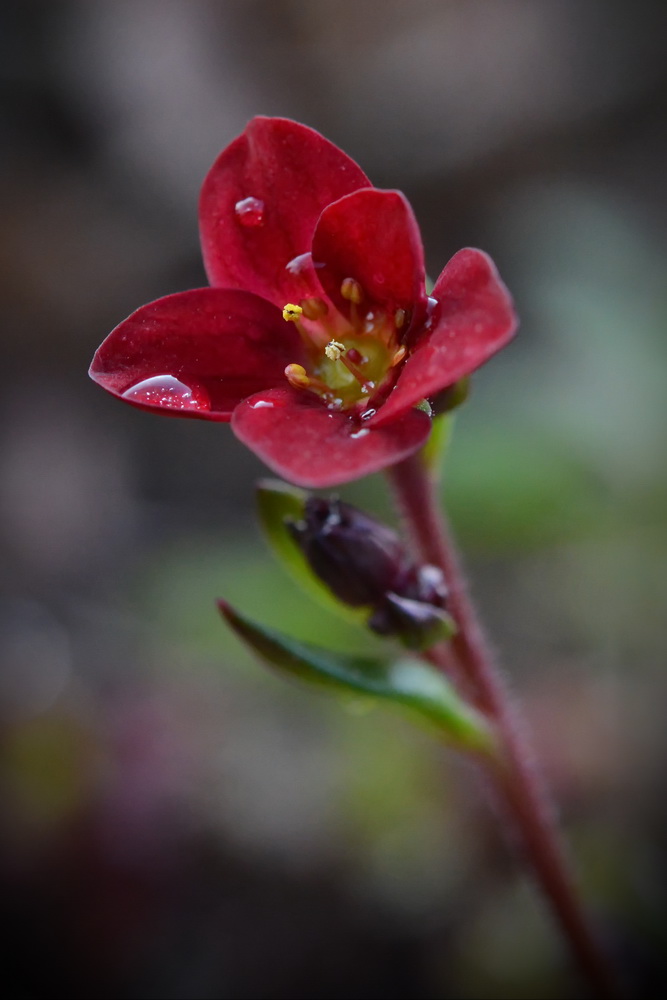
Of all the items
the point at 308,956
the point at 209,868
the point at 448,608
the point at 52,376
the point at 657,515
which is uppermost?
the point at 448,608

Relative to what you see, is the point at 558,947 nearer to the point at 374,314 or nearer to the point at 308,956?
the point at 308,956

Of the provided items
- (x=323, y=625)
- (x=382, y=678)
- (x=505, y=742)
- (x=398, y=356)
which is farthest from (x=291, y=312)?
(x=323, y=625)

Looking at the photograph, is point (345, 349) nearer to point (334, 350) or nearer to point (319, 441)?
point (334, 350)

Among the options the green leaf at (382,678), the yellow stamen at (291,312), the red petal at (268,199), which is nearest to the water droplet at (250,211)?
the red petal at (268,199)

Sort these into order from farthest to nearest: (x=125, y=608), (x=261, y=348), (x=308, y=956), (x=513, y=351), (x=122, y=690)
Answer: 1. (x=513, y=351)
2. (x=125, y=608)
3. (x=122, y=690)
4. (x=308, y=956)
5. (x=261, y=348)

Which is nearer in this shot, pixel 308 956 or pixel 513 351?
pixel 308 956

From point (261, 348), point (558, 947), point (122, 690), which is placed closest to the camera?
point (261, 348)

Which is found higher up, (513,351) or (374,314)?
(374,314)

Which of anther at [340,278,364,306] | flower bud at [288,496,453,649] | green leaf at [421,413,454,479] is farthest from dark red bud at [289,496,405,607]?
anther at [340,278,364,306]

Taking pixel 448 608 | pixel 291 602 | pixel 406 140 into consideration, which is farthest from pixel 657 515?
pixel 406 140
